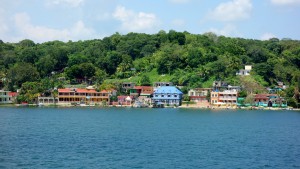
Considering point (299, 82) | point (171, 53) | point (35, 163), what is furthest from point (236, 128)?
point (171, 53)

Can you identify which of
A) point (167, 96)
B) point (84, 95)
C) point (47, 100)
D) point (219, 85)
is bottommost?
point (47, 100)

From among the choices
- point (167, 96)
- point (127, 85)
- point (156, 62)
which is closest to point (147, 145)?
point (167, 96)

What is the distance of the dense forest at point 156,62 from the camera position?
103 m

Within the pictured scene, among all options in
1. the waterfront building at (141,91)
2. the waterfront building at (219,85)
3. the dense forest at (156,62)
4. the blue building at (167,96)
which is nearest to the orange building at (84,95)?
the dense forest at (156,62)

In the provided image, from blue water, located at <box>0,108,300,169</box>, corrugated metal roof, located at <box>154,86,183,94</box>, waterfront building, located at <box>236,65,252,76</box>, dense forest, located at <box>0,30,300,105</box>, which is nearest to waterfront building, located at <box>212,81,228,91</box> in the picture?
dense forest, located at <box>0,30,300,105</box>

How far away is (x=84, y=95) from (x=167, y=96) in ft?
58.8

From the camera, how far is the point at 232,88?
97.9m

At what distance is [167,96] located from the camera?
320 feet

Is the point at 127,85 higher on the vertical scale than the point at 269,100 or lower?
higher

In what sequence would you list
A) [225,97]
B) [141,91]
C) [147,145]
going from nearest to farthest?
[147,145] → [225,97] → [141,91]

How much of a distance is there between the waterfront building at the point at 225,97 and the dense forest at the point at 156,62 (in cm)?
535

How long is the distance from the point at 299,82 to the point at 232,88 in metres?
13.6

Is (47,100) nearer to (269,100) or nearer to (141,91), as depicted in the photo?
(141,91)

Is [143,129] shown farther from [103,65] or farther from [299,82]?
[103,65]
